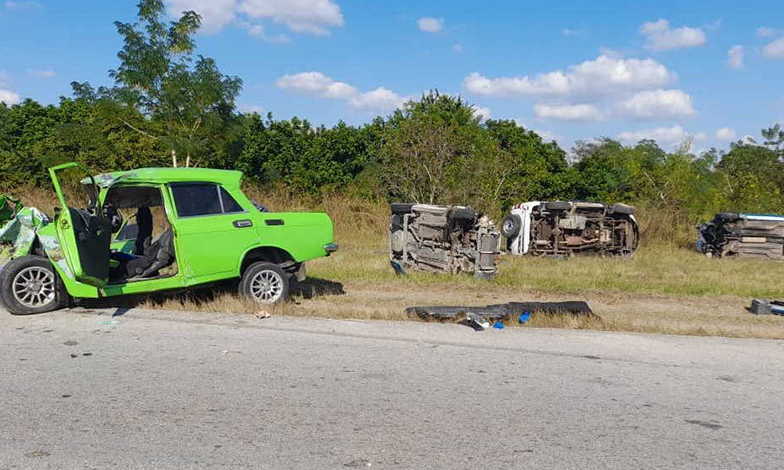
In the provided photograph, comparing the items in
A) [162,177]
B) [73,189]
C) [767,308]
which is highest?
[73,189]

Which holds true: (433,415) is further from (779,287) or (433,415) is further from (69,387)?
(779,287)

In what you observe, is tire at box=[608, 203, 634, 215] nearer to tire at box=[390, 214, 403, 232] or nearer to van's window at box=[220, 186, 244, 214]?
tire at box=[390, 214, 403, 232]

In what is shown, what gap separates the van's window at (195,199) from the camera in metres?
8.38

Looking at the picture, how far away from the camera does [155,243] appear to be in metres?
9.02

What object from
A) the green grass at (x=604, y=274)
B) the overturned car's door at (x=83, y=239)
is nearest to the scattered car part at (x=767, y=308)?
the green grass at (x=604, y=274)

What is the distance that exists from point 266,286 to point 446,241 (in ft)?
18.0

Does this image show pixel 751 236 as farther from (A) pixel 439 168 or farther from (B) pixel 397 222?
(B) pixel 397 222

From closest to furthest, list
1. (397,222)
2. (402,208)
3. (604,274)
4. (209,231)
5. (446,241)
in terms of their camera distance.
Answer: (209,231) < (446,241) < (604,274) < (402,208) < (397,222)

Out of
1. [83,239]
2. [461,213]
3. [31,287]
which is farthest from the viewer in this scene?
[461,213]

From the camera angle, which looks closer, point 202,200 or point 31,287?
point 31,287

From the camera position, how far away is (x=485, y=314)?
8.09 metres

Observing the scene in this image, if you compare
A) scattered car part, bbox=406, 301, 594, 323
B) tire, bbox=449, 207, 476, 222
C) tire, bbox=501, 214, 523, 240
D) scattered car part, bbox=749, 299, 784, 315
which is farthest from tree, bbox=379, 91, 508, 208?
scattered car part, bbox=406, 301, 594, 323

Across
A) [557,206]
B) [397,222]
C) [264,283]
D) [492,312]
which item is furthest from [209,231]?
[557,206]

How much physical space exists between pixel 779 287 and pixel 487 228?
18.9 ft
